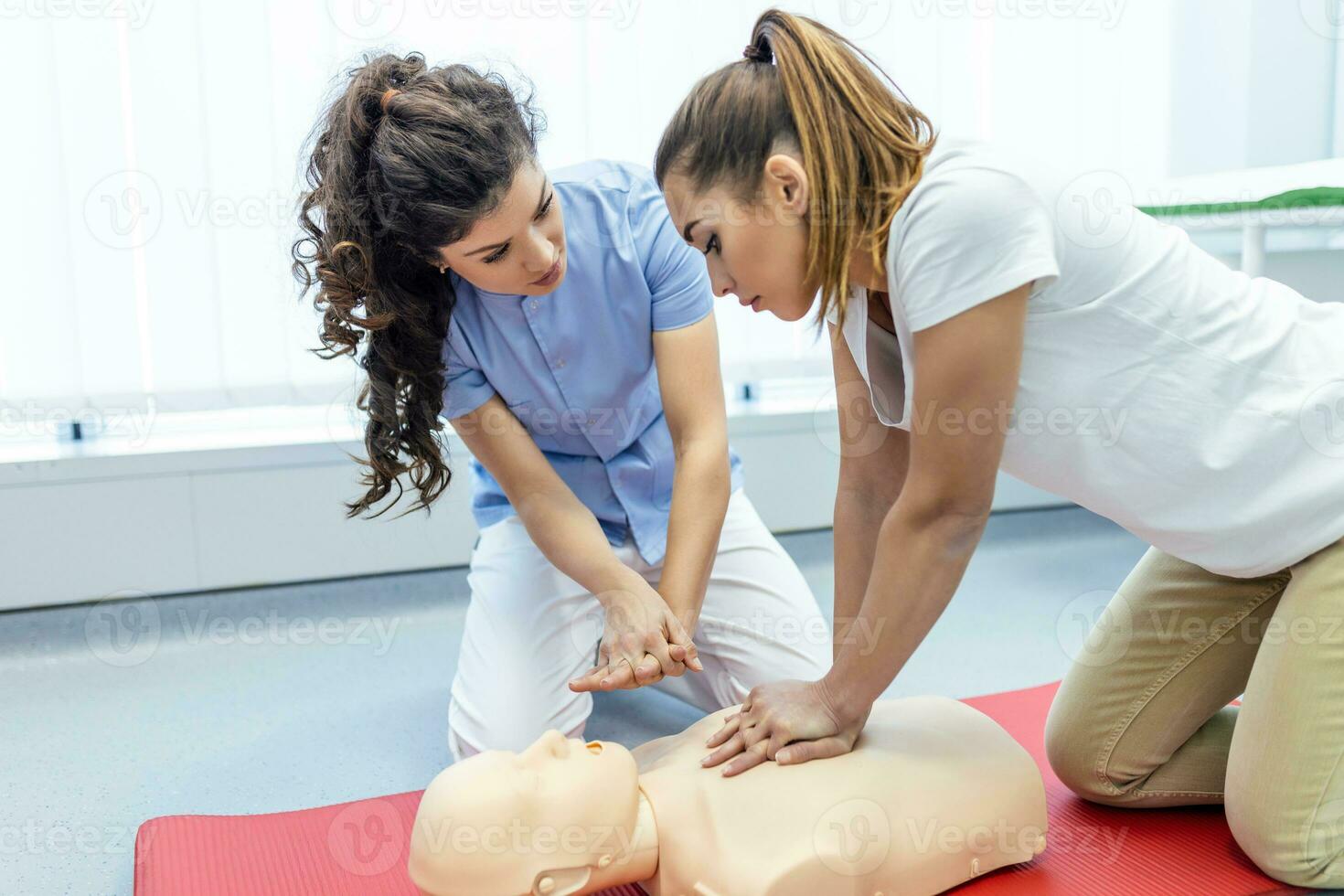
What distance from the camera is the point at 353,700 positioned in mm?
2035

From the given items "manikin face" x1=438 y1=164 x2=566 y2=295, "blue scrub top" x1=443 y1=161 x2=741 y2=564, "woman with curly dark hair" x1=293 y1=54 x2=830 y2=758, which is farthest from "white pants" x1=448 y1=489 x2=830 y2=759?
"manikin face" x1=438 y1=164 x2=566 y2=295

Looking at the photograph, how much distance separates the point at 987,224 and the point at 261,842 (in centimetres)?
111

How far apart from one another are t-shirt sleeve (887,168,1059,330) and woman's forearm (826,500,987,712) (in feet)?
0.72

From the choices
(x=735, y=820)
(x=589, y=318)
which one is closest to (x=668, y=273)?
(x=589, y=318)

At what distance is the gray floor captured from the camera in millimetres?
1650

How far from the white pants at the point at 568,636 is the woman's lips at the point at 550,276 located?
471mm

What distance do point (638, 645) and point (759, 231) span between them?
556mm

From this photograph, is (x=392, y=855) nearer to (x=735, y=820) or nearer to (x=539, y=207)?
(x=735, y=820)

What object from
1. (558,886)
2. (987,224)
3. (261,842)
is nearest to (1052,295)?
(987,224)

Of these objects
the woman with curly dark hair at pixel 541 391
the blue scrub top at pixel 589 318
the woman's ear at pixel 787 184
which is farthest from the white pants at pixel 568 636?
the woman's ear at pixel 787 184

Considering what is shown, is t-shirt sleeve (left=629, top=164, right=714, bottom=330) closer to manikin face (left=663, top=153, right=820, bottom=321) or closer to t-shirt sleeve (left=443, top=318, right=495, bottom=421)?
t-shirt sleeve (left=443, top=318, right=495, bottom=421)

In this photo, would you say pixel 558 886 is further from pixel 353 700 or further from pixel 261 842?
pixel 353 700

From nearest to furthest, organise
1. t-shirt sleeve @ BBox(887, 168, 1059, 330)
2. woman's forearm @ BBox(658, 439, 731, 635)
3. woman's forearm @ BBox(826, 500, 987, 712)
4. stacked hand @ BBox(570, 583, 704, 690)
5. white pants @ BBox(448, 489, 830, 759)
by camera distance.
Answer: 1. t-shirt sleeve @ BBox(887, 168, 1059, 330)
2. woman's forearm @ BBox(826, 500, 987, 712)
3. stacked hand @ BBox(570, 583, 704, 690)
4. woman's forearm @ BBox(658, 439, 731, 635)
5. white pants @ BBox(448, 489, 830, 759)

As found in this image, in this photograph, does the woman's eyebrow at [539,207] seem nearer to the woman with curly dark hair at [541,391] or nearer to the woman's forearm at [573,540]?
the woman with curly dark hair at [541,391]
